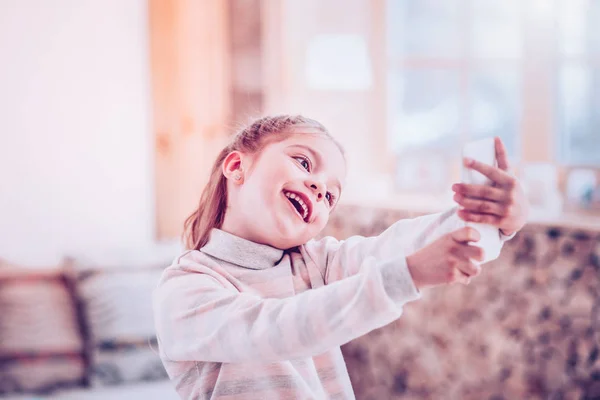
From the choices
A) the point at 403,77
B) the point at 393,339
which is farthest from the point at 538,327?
the point at 403,77

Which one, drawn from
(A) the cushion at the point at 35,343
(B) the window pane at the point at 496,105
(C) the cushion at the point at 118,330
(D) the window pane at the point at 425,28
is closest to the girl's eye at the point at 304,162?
(C) the cushion at the point at 118,330

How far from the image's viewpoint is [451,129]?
6.95 ft

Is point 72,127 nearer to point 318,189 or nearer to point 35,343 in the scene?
point 35,343

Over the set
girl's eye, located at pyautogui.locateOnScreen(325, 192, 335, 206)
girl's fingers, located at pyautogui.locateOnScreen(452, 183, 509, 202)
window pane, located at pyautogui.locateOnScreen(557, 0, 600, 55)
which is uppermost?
window pane, located at pyautogui.locateOnScreen(557, 0, 600, 55)

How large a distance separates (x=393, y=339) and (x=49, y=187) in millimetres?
1336

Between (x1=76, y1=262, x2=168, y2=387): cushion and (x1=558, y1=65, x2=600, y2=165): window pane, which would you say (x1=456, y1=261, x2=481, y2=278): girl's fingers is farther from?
(x1=558, y1=65, x2=600, y2=165): window pane

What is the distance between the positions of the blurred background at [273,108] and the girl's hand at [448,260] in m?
1.20

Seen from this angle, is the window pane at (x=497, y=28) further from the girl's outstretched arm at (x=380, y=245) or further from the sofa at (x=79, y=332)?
the girl's outstretched arm at (x=380, y=245)

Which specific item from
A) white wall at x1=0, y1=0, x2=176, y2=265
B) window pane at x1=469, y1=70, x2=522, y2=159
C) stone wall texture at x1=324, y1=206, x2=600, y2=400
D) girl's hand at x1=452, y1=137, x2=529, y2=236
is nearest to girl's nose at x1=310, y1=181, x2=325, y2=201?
girl's hand at x1=452, y1=137, x2=529, y2=236

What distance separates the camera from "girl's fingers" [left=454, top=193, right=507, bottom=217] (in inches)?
16.2

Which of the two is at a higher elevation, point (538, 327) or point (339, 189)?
point (339, 189)

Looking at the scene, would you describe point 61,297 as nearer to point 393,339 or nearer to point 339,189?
point 393,339

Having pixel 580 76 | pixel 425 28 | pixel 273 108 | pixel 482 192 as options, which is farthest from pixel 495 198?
pixel 273 108

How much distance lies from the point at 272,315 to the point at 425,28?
1924 mm
